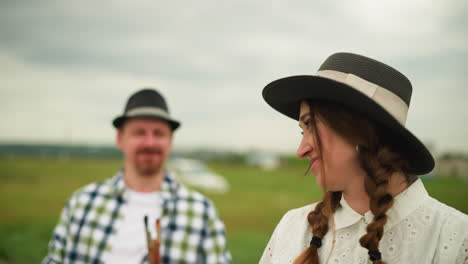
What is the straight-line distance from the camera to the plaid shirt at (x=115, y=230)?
119 inches

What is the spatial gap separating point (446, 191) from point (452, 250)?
125ft

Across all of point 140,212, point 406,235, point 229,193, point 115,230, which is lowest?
point 229,193

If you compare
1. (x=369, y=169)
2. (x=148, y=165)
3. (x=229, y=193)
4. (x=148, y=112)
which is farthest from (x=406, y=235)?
(x=229, y=193)

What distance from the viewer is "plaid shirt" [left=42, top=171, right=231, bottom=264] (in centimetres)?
302

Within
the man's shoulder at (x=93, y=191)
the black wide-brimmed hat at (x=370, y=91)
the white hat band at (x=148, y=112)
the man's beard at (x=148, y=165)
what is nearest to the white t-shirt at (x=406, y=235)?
the black wide-brimmed hat at (x=370, y=91)

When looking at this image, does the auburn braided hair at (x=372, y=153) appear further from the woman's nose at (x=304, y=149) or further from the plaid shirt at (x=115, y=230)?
the plaid shirt at (x=115, y=230)

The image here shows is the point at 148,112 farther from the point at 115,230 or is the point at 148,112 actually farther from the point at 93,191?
the point at 115,230

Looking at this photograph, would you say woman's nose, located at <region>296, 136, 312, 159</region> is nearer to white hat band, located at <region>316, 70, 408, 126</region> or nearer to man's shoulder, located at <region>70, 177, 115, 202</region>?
white hat band, located at <region>316, 70, 408, 126</region>

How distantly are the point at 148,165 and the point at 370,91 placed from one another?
84.6 inches

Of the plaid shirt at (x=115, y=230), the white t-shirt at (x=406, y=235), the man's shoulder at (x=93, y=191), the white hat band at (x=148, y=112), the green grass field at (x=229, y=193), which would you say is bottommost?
the green grass field at (x=229, y=193)

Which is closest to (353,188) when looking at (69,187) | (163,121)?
(163,121)

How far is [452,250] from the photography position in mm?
1276

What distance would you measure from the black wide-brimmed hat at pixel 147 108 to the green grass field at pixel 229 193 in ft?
33.8

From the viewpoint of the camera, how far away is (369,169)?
52.9 inches
